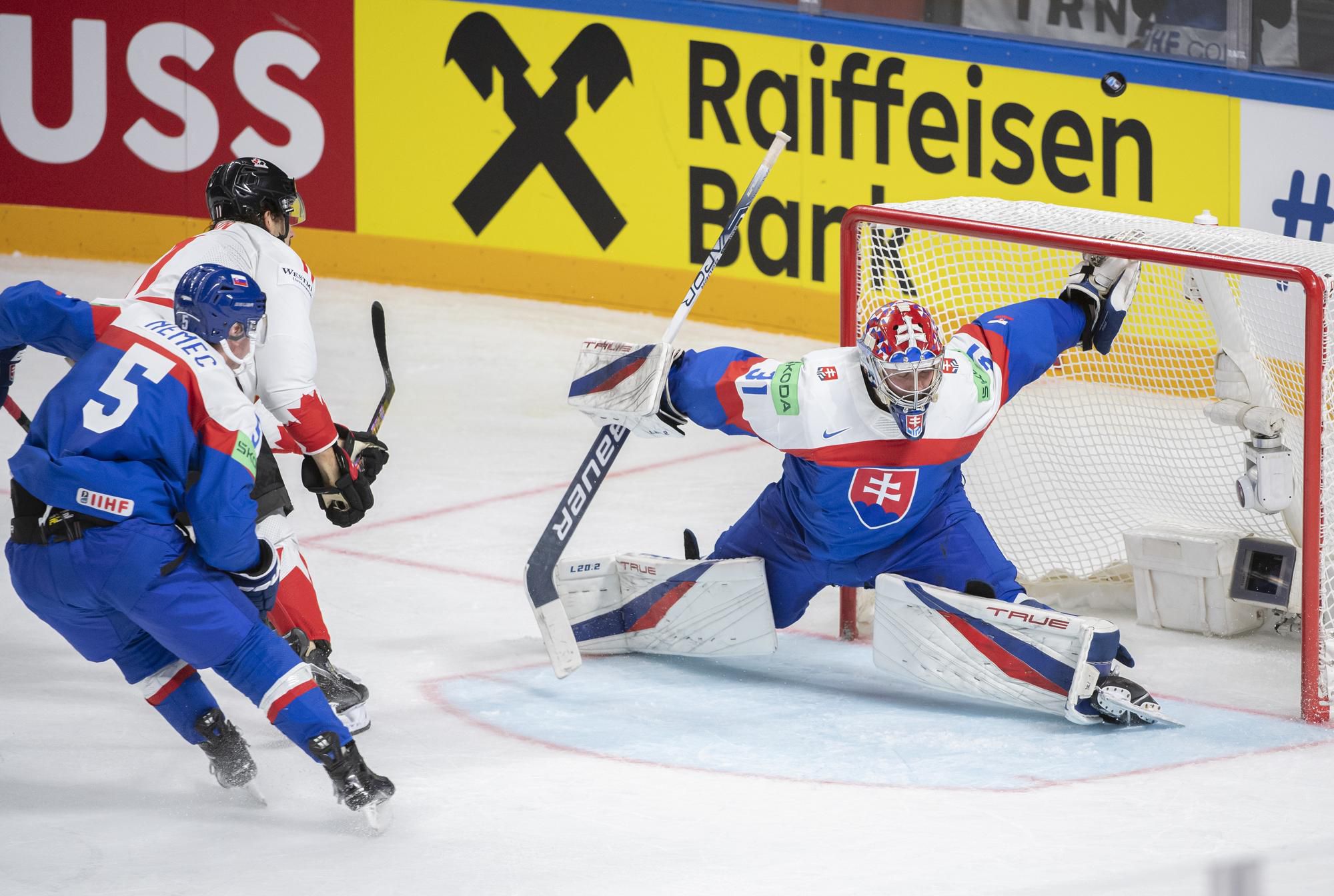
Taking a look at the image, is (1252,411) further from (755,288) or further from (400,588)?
(755,288)

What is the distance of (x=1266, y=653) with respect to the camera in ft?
15.1

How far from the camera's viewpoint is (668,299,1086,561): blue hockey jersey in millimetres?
4082

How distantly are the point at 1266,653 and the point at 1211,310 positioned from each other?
0.85 m

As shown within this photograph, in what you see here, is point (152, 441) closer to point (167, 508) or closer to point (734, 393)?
point (167, 508)

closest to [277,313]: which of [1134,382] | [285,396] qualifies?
[285,396]

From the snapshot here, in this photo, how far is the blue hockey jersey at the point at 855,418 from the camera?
4082 millimetres

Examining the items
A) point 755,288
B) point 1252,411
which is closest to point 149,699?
point 1252,411

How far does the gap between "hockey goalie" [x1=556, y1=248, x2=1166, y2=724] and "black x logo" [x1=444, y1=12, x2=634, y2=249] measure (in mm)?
3445

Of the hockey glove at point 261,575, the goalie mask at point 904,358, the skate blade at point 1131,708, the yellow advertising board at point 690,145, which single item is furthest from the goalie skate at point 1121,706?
the yellow advertising board at point 690,145

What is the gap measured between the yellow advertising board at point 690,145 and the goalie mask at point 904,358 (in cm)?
326

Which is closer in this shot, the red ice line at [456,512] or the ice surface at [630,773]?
the ice surface at [630,773]

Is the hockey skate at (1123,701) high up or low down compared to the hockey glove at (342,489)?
down

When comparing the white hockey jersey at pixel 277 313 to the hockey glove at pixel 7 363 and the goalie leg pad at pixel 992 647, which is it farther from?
the goalie leg pad at pixel 992 647

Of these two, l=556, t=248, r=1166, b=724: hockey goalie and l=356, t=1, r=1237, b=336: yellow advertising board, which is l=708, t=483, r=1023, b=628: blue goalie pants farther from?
l=356, t=1, r=1237, b=336: yellow advertising board
